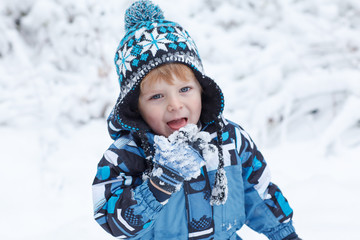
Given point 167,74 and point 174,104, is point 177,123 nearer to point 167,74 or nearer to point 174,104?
point 174,104

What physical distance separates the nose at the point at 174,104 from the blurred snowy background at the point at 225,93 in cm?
128

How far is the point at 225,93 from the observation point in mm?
4254

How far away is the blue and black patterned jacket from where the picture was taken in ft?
3.59

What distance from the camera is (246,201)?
1.47 metres

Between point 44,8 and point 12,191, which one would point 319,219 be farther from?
point 44,8

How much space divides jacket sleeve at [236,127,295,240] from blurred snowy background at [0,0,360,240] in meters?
0.63

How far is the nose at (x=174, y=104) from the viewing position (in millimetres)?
1214

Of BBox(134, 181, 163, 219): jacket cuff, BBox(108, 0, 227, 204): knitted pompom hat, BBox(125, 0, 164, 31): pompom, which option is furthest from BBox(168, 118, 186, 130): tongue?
BBox(125, 0, 164, 31): pompom

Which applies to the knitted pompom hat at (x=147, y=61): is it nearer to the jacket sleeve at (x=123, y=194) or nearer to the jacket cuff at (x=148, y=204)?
the jacket sleeve at (x=123, y=194)

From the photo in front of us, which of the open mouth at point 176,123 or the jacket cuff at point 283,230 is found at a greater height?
the open mouth at point 176,123

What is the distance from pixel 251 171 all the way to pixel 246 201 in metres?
0.16

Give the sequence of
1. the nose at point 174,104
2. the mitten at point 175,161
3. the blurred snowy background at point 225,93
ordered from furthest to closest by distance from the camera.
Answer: the blurred snowy background at point 225,93
the nose at point 174,104
the mitten at point 175,161

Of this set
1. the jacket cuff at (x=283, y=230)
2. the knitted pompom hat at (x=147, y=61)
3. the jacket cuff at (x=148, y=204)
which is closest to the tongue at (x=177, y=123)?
the knitted pompom hat at (x=147, y=61)

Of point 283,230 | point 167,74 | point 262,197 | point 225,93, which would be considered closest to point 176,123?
point 167,74
